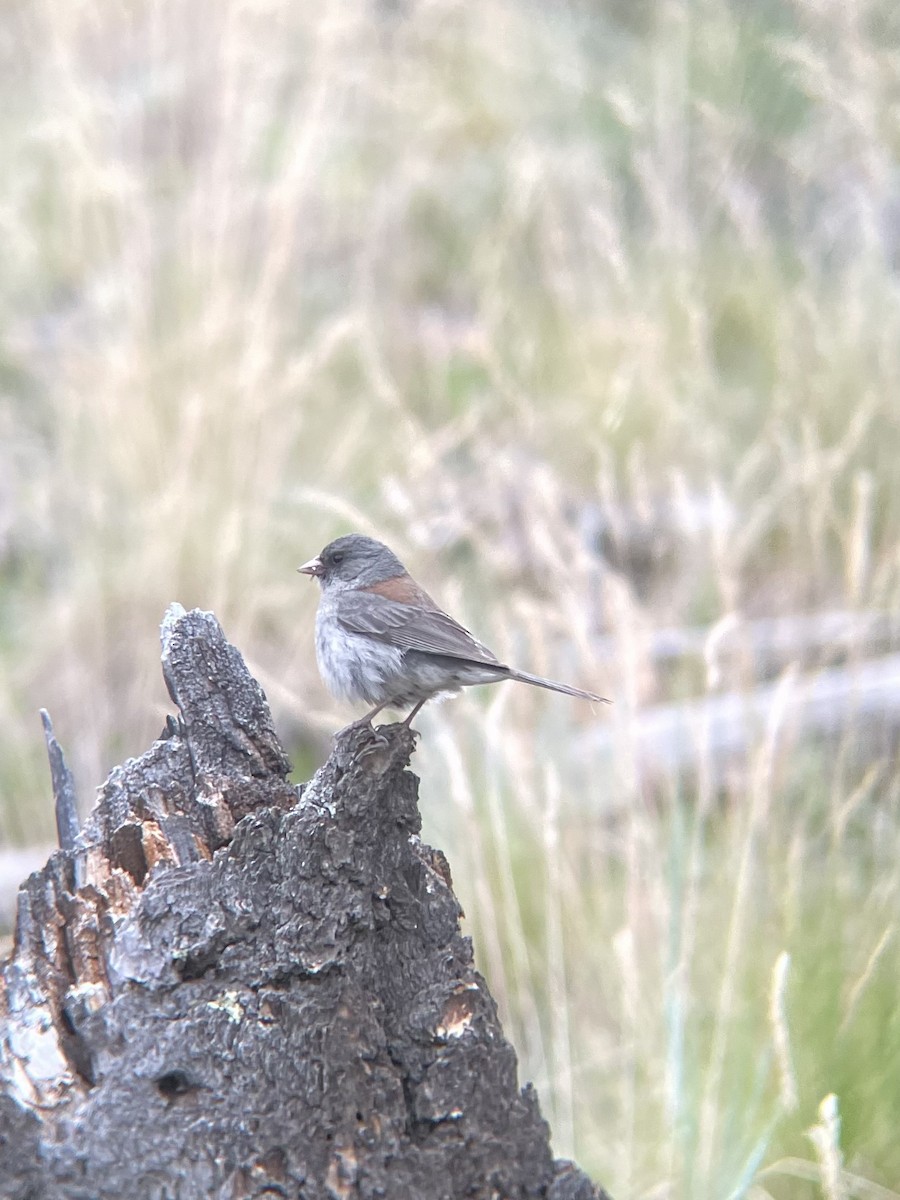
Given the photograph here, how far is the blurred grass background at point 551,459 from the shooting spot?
3.18 metres

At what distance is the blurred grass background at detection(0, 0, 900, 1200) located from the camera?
125 inches

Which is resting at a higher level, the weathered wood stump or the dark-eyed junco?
the dark-eyed junco

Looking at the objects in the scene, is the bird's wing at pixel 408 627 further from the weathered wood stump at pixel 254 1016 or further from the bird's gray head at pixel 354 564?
the weathered wood stump at pixel 254 1016

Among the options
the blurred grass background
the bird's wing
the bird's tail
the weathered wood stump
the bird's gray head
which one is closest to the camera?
the weathered wood stump

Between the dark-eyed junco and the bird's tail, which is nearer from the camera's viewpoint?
the bird's tail

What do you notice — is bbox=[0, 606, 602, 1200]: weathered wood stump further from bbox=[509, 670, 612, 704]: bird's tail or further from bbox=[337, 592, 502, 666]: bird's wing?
bbox=[337, 592, 502, 666]: bird's wing

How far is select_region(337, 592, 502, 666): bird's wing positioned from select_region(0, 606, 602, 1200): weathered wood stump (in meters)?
0.90

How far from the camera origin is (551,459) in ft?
20.5

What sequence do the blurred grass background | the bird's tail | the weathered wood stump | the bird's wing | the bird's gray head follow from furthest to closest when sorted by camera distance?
the bird's gray head → the blurred grass background → the bird's wing → the bird's tail → the weathered wood stump

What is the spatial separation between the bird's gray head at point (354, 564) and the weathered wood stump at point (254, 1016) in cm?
135

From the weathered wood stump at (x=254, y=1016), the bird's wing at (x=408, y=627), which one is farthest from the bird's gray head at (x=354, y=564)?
the weathered wood stump at (x=254, y=1016)

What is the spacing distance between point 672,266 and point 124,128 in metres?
2.97

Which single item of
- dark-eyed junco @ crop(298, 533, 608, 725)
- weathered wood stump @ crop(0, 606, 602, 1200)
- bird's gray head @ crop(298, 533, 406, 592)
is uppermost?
bird's gray head @ crop(298, 533, 406, 592)

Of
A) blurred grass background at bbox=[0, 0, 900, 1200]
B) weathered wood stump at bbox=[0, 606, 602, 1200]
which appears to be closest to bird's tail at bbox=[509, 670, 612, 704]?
blurred grass background at bbox=[0, 0, 900, 1200]
